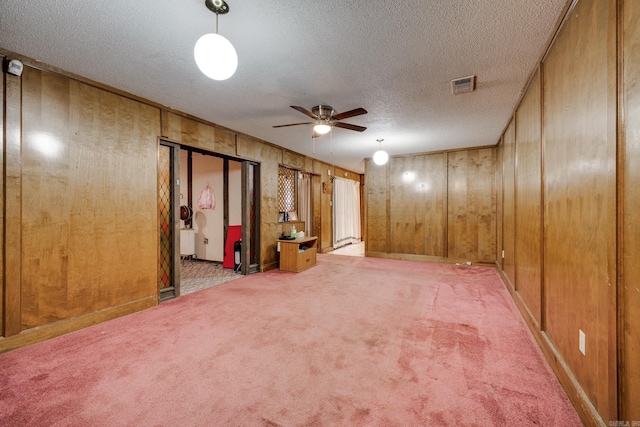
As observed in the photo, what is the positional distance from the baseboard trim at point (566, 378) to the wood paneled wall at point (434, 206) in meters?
3.27

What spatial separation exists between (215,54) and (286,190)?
4.34 metres

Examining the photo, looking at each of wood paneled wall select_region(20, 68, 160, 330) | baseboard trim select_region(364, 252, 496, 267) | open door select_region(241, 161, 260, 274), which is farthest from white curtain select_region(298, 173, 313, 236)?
wood paneled wall select_region(20, 68, 160, 330)

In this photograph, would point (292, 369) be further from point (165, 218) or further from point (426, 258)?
point (426, 258)

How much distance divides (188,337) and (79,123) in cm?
237

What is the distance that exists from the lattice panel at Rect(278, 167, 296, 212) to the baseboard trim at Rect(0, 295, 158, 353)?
307cm

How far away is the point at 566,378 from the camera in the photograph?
168 cm

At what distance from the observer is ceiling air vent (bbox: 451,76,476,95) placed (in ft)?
8.73

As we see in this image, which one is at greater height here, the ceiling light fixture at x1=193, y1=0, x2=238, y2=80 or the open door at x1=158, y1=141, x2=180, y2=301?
the ceiling light fixture at x1=193, y1=0, x2=238, y2=80

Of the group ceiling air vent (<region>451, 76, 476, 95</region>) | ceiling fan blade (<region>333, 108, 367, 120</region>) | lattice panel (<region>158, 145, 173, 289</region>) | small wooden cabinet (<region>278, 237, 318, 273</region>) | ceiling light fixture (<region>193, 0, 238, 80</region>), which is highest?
ceiling air vent (<region>451, 76, 476, 95</region>)

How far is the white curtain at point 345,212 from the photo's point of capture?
7.78 m

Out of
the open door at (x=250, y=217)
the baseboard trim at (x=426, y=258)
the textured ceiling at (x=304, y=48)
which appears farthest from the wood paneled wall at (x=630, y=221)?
the baseboard trim at (x=426, y=258)

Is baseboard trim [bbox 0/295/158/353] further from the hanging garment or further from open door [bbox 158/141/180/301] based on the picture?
the hanging garment

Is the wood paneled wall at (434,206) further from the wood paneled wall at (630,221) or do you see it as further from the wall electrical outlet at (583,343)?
the wood paneled wall at (630,221)

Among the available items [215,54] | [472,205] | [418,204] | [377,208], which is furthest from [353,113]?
[472,205]
